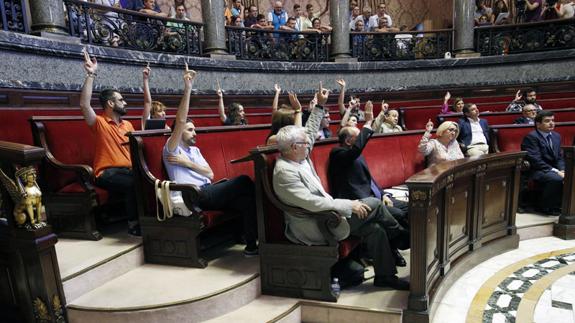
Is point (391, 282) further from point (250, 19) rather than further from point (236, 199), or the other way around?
point (250, 19)

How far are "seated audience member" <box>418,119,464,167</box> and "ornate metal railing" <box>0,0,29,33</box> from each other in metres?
4.05

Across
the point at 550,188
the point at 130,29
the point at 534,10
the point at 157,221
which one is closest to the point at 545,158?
the point at 550,188

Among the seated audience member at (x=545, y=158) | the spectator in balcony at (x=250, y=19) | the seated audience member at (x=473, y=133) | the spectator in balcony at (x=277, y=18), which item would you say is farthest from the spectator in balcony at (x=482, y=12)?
the seated audience member at (x=545, y=158)

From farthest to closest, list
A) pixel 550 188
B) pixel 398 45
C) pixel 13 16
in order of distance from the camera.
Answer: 1. pixel 398 45
2. pixel 13 16
3. pixel 550 188

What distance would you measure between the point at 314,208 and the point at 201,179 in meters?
0.86

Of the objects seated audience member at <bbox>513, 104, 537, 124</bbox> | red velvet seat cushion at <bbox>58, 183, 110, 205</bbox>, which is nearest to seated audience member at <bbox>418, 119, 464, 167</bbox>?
seated audience member at <bbox>513, 104, 537, 124</bbox>

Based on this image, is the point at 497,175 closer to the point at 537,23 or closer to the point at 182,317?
the point at 182,317

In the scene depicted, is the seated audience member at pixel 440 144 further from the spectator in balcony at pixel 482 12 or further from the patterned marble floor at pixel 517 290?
the spectator in balcony at pixel 482 12

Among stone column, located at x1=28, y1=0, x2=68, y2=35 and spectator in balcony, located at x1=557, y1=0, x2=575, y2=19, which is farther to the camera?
spectator in balcony, located at x1=557, y1=0, x2=575, y2=19

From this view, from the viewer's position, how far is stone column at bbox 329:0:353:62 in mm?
6922

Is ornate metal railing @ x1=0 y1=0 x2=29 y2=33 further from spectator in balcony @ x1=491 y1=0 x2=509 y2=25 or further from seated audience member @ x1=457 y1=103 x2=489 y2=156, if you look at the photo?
spectator in balcony @ x1=491 y1=0 x2=509 y2=25

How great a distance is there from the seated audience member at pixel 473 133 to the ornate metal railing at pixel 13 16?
15.3 feet

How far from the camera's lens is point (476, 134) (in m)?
4.13

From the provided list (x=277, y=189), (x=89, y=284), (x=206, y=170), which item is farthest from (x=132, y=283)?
(x=277, y=189)
